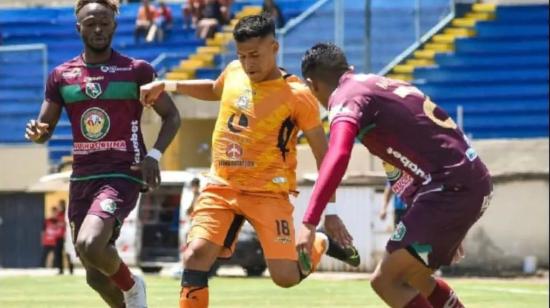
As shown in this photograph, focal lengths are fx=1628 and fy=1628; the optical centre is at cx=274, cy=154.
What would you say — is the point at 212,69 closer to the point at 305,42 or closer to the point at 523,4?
the point at 305,42

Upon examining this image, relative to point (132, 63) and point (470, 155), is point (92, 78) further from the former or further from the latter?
point (470, 155)

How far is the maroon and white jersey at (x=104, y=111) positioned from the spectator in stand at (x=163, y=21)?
995 inches

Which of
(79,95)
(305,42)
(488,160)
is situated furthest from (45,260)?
(79,95)

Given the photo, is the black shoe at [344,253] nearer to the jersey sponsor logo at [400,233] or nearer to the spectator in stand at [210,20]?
the jersey sponsor logo at [400,233]

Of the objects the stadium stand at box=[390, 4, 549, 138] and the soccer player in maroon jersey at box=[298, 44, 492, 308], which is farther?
the stadium stand at box=[390, 4, 549, 138]

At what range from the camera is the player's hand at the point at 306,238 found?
30.3 ft

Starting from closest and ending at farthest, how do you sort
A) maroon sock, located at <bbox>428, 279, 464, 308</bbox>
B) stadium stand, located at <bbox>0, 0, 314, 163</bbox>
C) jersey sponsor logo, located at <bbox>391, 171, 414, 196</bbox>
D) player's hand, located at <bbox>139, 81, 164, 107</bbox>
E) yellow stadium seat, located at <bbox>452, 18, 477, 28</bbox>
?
1. jersey sponsor logo, located at <bbox>391, 171, 414, 196</bbox>
2. maroon sock, located at <bbox>428, 279, 464, 308</bbox>
3. player's hand, located at <bbox>139, 81, 164, 107</bbox>
4. yellow stadium seat, located at <bbox>452, 18, 477, 28</bbox>
5. stadium stand, located at <bbox>0, 0, 314, 163</bbox>

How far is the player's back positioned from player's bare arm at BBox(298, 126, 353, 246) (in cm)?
50

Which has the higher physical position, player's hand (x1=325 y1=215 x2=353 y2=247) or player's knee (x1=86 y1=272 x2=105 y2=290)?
player's hand (x1=325 y1=215 x2=353 y2=247)

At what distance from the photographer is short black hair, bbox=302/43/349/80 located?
33.4 feet

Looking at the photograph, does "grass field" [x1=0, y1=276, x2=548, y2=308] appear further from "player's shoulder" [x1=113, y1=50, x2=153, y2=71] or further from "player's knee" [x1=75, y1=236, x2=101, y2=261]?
"player's knee" [x1=75, y1=236, x2=101, y2=261]

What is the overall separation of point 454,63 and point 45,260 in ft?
31.4

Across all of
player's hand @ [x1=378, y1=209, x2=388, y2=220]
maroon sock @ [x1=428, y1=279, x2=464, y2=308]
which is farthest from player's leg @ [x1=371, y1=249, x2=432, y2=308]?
player's hand @ [x1=378, y1=209, x2=388, y2=220]

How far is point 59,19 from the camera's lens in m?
39.9
